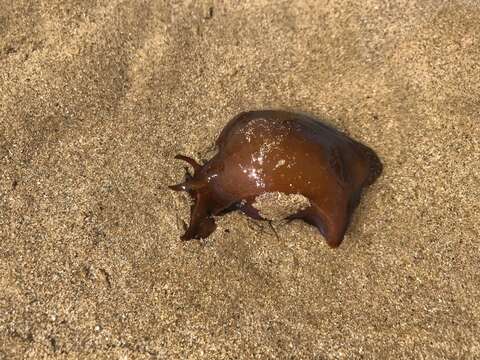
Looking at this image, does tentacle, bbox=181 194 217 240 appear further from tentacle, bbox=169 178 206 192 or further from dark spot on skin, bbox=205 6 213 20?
dark spot on skin, bbox=205 6 213 20

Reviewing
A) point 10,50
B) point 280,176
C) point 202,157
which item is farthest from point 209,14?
point 280,176

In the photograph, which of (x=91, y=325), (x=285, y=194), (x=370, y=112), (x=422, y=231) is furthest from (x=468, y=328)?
(x=91, y=325)

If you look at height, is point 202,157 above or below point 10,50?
below

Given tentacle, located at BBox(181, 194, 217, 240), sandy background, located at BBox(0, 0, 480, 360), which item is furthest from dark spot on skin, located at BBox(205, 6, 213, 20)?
tentacle, located at BBox(181, 194, 217, 240)

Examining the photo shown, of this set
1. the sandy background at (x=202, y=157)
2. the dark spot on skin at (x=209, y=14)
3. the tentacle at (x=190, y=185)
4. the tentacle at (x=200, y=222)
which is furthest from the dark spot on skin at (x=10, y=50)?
the tentacle at (x=200, y=222)

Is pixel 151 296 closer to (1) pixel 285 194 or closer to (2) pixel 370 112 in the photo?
(1) pixel 285 194

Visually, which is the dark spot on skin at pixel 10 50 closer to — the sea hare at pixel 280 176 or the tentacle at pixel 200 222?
the sea hare at pixel 280 176

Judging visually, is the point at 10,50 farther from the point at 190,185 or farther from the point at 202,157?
the point at 190,185

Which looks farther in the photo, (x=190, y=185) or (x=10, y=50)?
(x=10, y=50)
